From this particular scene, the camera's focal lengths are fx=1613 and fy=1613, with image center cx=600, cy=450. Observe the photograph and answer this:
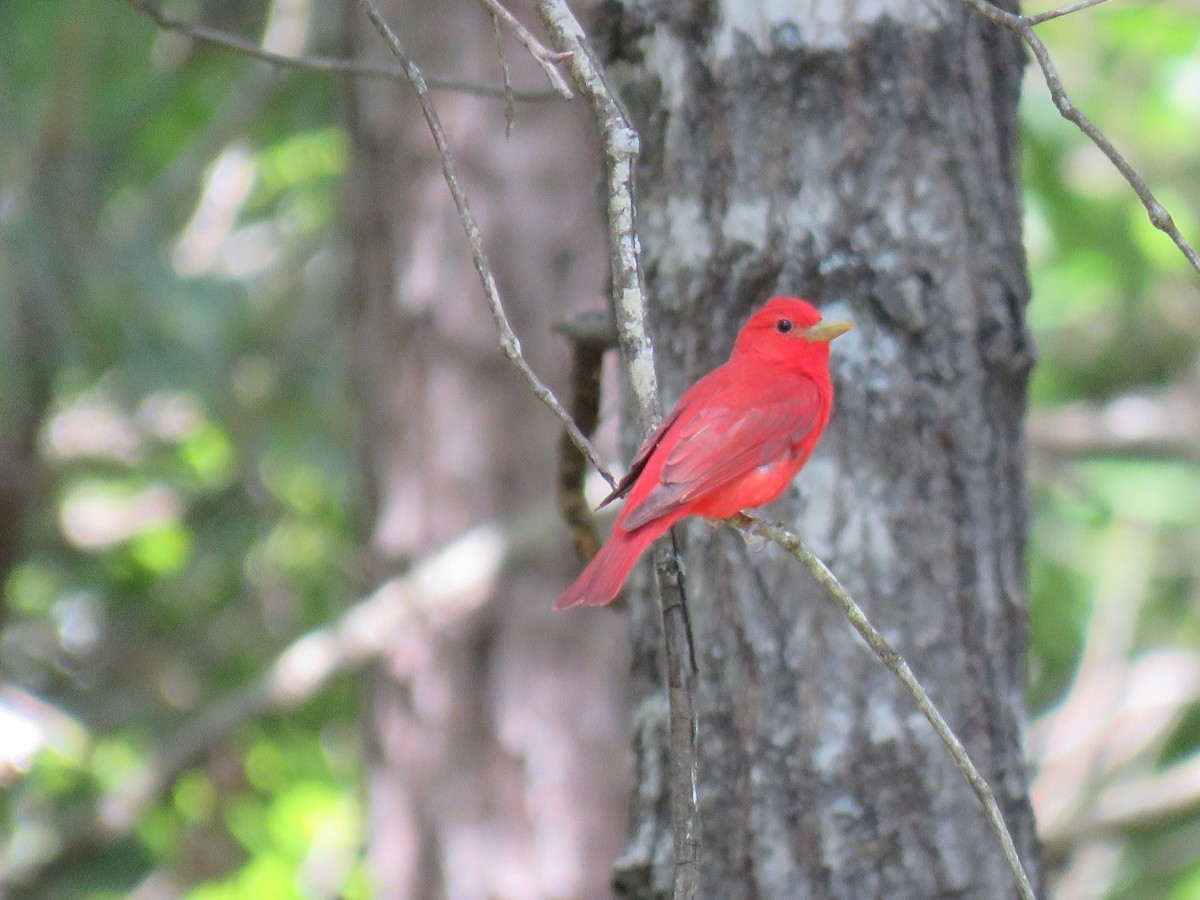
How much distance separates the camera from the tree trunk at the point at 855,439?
100 inches

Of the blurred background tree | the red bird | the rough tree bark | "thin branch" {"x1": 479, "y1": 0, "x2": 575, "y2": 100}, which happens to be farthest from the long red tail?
the rough tree bark

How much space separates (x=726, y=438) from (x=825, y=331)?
238 millimetres

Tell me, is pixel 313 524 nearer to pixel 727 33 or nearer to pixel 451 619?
pixel 451 619

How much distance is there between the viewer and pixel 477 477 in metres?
4.98

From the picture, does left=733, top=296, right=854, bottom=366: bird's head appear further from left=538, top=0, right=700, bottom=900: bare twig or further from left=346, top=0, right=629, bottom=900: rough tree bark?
left=346, top=0, right=629, bottom=900: rough tree bark

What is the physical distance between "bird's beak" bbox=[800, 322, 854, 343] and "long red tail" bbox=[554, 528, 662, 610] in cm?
45

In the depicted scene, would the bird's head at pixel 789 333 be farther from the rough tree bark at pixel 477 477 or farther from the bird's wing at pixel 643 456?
the rough tree bark at pixel 477 477

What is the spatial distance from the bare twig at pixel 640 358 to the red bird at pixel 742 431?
0.45 meters

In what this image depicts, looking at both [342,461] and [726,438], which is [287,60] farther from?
[342,461]

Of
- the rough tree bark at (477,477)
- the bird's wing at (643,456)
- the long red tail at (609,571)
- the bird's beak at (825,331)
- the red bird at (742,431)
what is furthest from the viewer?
the rough tree bark at (477,477)

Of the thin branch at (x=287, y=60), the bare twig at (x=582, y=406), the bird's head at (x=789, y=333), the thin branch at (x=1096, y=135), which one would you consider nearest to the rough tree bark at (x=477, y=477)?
the bare twig at (x=582, y=406)

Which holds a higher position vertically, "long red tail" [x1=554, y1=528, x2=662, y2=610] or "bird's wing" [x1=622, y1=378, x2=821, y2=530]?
"bird's wing" [x1=622, y1=378, x2=821, y2=530]

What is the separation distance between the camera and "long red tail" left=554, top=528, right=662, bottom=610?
2291mm

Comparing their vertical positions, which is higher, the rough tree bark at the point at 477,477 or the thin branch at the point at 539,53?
the rough tree bark at the point at 477,477
